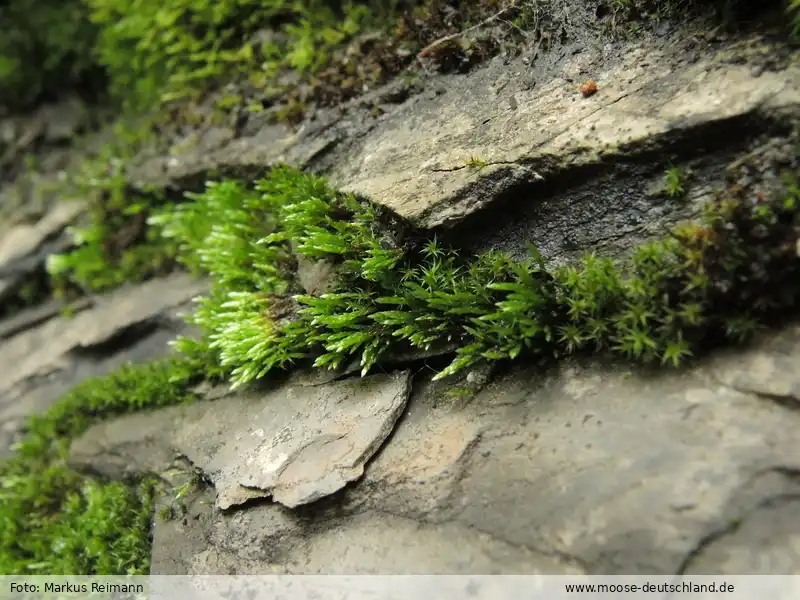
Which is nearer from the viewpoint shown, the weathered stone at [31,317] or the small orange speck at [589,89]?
the small orange speck at [589,89]

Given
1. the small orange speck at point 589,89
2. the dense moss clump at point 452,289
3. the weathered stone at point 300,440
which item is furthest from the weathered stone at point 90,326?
the small orange speck at point 589,89

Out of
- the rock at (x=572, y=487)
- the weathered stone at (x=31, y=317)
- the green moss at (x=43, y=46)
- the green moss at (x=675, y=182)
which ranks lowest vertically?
the rock at (x=572, y=487)

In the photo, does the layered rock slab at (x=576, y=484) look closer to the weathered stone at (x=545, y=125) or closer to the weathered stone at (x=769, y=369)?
Answer: the weathered stone at (x=769, y=369)

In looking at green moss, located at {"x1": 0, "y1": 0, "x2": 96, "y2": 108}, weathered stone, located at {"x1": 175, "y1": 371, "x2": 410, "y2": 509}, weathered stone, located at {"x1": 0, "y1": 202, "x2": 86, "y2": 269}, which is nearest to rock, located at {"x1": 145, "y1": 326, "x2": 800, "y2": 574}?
weathered stone, located at {"x1": 175, "y1": 371, "x2": 410, "y2": 509}

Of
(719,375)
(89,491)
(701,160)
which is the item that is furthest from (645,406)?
(89,491)

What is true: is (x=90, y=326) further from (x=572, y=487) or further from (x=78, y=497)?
(x=572, y=487)

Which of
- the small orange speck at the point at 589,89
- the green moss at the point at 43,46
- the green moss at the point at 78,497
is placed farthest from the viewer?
the green moss at the point at 43,46
